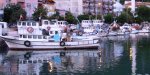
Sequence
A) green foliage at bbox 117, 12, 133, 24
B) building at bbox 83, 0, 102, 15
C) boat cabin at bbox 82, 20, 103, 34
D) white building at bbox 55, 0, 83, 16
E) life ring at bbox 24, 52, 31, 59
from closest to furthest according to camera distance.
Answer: life ring at bbox 24, 52, 31, 59 < boat cabin at bbox 82, 20, 103, 34 < green foliage at bbox 117, 12, 133, 24 < white building at bbox 55, 0, 83, 16 < building at bbox 83, 0, 102, 15

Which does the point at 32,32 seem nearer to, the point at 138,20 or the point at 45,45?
the point at 45,45

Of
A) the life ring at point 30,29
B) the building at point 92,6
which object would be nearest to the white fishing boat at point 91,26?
the life ring at point 30,29

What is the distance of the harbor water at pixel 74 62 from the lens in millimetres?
38938

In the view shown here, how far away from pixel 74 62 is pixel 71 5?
80.8m

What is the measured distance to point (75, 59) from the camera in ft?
158

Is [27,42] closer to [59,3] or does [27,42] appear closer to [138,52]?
[138,52]

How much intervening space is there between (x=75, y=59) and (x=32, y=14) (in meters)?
46.7

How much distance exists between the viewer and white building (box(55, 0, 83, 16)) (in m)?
124

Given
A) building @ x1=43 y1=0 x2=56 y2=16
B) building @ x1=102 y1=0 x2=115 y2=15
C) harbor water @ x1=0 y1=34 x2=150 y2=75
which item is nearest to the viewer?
harbor water @ x1=0 y1=34 x2=150 y2=75

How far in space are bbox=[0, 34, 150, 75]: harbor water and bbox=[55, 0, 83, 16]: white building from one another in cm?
6650

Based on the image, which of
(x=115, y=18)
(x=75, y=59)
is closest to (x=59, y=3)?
(x=115, y=18)

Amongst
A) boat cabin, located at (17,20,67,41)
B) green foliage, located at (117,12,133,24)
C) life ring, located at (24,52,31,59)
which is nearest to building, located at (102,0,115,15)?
green foliage, located at (117,12,133,24)

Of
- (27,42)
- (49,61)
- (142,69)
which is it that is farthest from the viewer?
(27,42)

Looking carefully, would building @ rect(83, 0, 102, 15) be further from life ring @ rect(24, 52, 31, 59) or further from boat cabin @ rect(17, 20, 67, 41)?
life ring @ rect(24, 52, 31, 59)
